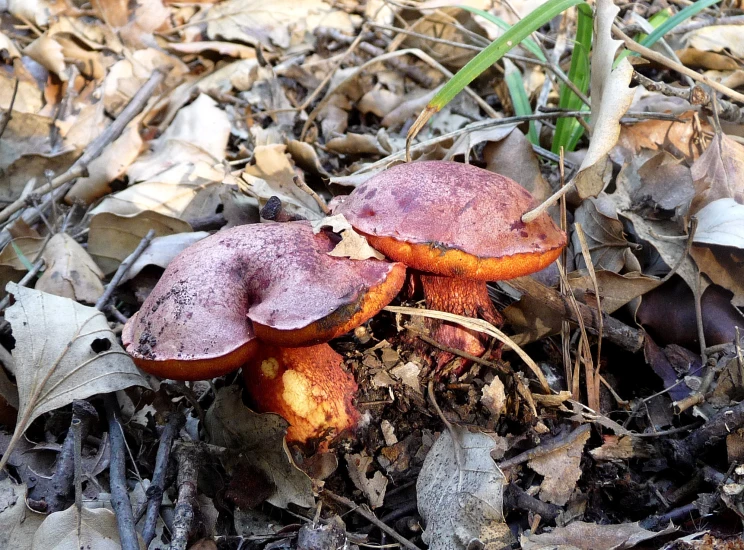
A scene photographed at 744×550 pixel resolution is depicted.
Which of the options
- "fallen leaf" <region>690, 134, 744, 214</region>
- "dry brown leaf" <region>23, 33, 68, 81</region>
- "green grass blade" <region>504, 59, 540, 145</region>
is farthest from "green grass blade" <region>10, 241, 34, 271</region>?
"fallen leaf" <region>690, 134, 744, 214</region>

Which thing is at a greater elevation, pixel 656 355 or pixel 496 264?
pixel 496 264

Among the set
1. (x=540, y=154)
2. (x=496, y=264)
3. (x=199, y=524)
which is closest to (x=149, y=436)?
(x=199, y=524)

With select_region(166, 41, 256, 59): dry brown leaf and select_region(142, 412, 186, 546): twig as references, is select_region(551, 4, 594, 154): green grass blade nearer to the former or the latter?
select_region(142, 412, 186, 546): twig

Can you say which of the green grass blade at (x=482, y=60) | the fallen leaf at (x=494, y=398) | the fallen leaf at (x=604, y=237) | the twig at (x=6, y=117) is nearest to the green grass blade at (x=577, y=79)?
the fallen leaf at (x=604, y=237)

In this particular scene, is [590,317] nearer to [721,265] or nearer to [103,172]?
[721,265]

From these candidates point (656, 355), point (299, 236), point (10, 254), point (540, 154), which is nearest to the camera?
point (299, 236)

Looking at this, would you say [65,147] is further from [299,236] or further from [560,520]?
[560,520]
